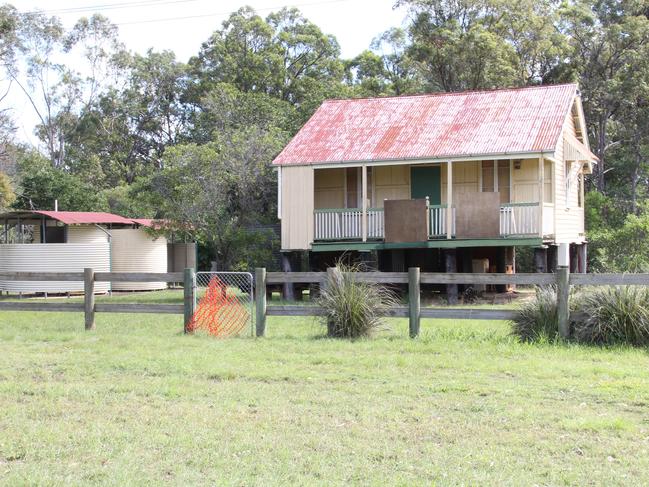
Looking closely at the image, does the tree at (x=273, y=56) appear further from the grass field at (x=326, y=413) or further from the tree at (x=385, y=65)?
the grass field at (x=326, y=413)

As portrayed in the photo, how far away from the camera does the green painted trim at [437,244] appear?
2092cm

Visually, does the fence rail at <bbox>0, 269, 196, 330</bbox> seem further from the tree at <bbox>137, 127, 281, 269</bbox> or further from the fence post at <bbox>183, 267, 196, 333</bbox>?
the tree at <bbox>137, 127, 281, 269</bbox>

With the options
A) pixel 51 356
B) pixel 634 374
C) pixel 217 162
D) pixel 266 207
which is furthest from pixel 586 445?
pixel 266 207

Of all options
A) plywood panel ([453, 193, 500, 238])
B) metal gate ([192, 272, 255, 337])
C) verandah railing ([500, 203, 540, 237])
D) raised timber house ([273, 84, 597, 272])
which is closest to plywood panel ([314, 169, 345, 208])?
raised timber house ([273, 84, 597, 272])

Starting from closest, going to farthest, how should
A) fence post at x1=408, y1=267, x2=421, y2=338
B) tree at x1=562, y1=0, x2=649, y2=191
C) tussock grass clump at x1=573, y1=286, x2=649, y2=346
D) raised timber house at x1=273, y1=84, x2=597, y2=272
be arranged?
tussock grass clump at x1=573, y1=286, x2=649, y2=346 → fence post at x1=408, y1=267, x2=421, y2=338 → raised timber house at x1=273, y1=84, x2=597, y2=272 → tree at x1=562, y1=0, x2=649, y2=191

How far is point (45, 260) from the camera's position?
25859mm

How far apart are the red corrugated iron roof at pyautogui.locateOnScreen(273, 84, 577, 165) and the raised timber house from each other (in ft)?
0.11

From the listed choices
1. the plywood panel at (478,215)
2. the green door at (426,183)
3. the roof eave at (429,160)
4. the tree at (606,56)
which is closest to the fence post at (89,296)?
the roof eave at (429,160)

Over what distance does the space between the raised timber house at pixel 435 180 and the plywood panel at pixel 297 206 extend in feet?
0.09

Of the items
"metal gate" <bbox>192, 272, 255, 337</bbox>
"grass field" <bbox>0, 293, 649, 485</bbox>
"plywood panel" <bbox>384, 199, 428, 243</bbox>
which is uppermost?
"plywood panel" <bbox>384, 199, 428, 243</bbox>

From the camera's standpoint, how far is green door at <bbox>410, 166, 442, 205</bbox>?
2352 centimetres

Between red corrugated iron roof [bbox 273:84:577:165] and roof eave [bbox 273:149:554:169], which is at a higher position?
red corrugated iron roof [bbox 273:84:577:165]

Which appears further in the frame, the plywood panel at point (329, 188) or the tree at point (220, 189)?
the tree at point (220, 189)

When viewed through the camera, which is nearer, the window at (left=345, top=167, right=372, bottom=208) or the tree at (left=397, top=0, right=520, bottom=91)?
the window at (left=345, top=167, right=372, bottom=208)
